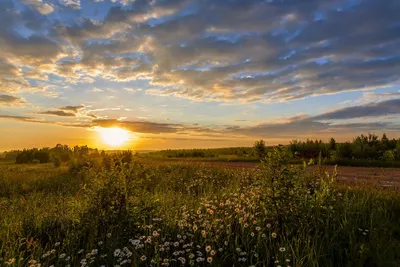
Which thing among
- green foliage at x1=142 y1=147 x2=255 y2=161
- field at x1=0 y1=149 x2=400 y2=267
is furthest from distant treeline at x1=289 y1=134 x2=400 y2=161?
field at x1=0 y1=149 x2=400 y2=267

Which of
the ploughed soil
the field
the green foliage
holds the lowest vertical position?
the field

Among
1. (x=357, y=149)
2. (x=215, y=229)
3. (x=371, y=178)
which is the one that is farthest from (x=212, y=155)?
(x=215, y=229)

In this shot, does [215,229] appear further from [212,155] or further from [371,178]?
[212,155]

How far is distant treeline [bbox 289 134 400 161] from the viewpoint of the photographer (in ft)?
75.7

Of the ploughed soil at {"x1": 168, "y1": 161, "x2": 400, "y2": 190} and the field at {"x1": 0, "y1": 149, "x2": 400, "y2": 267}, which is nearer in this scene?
the field at {"x1": 0, "y1": 149, "x2": 400, "y2": 267}

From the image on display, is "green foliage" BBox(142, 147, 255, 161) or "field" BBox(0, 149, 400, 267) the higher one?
"green foliage" BBox(142, 147, 255, 161)

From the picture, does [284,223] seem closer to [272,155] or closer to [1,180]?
[272,155]

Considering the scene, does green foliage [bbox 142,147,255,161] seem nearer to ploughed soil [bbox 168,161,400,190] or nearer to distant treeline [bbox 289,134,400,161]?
Result: distant treeline [bbox 289,134,400,161]

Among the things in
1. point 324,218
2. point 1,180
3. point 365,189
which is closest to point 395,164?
point 365,189

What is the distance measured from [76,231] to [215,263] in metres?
2.66

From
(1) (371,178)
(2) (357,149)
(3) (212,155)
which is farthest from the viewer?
(3) (212,155)

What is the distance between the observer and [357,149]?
24266mm

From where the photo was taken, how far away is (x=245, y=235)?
529cm

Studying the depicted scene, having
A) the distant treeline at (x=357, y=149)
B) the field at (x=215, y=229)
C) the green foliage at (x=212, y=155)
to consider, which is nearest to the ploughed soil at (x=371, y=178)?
the field at (x=215, y=229)
